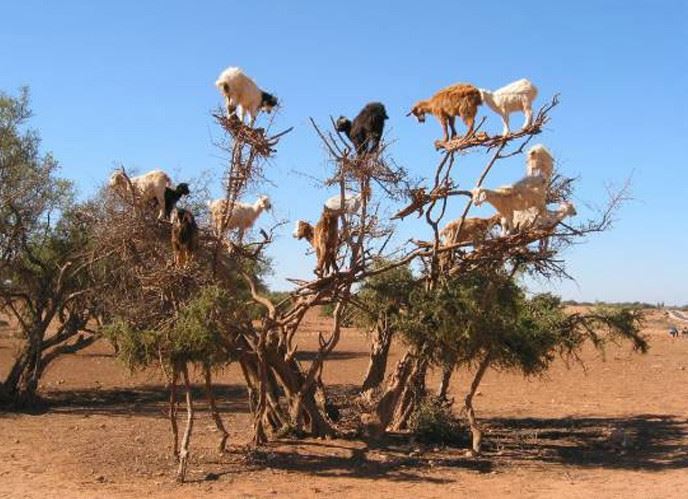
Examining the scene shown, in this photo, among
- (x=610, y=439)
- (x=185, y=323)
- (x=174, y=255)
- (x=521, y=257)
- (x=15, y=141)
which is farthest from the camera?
(x=15, y=141)

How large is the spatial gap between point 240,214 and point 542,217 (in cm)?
451

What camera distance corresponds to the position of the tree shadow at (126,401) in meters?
17.3

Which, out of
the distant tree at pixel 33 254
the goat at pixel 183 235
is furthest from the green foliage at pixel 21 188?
→ the goat at pixel 183 235

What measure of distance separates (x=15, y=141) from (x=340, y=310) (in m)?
9.09

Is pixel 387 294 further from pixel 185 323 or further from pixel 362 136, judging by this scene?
pixel 185 323

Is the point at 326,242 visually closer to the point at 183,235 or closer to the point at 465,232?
the point at 183,235

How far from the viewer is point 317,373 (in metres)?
13.1

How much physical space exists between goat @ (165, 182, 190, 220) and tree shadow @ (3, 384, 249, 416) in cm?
681

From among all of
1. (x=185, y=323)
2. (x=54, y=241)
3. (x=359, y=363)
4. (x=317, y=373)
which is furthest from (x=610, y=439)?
(x=359, y=363)

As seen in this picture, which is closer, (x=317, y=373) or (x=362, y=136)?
(x=362, y=136)

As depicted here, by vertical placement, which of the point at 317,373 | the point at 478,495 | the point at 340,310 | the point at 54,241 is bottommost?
the point at 478,495

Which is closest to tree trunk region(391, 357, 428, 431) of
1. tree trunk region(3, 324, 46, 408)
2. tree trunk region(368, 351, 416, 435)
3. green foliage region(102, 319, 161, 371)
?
tree trunk region(368, 351, 416, 435)

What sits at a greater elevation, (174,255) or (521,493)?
(174,255)

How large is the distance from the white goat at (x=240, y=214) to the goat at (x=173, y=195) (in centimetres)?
50
